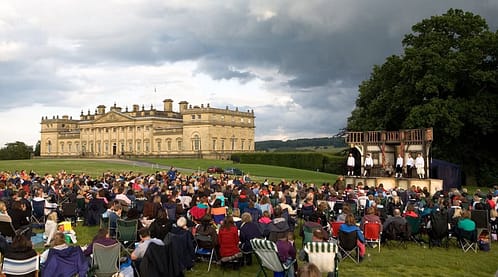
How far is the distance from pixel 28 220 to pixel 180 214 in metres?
3.70

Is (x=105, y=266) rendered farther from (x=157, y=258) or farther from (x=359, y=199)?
(x=359, y=199)

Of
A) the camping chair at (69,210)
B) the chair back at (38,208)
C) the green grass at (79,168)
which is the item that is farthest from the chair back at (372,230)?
the green grass at (79,168)

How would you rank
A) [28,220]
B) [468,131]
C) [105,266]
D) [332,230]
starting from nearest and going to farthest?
[105,266] → [332,230] → [28,220] → [468,131]

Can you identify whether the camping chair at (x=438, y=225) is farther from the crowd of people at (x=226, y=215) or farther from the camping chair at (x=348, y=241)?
the camping chair at (x=348, y=241)

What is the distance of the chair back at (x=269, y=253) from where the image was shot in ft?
24.1

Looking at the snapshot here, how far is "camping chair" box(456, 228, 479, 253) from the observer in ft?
36.3

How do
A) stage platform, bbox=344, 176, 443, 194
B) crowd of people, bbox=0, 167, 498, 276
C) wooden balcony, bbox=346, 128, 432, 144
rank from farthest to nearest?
wooden balcony, bbox=346, 128, 432, 144 → stage platform, bbox=344, 176, 443, 194 → crowd of people, bbox=0, 167, 498, 276

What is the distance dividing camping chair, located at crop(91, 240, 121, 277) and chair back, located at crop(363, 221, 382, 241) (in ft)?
19.0

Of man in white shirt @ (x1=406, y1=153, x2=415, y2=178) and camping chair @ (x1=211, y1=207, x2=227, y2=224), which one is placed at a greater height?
man in white shirt @ (x1=406, y1=153, x2=415, y2=178)

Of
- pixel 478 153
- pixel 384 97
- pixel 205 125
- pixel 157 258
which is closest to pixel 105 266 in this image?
pixel 157 258

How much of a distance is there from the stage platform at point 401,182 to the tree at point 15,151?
76891 mm

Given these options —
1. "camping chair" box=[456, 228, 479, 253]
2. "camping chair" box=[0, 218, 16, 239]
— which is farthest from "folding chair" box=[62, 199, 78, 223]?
"camping chair" box=[456, 228, 479, 253]

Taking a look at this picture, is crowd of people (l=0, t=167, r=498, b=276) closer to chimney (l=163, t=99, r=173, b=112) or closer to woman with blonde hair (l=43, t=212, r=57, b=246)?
woman with blonde hair (l=43, t=212, r=57, b=246)

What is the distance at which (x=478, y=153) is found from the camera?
3278 cm
